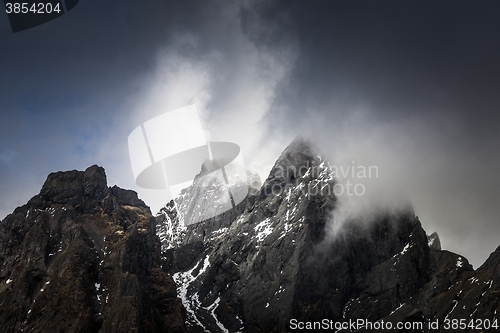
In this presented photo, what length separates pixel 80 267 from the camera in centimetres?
12988

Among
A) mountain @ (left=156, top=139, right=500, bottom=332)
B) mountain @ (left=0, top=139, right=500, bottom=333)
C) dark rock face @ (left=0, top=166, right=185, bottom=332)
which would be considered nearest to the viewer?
dark rock face @ (left=0, top=166, right=185, bottom=332)

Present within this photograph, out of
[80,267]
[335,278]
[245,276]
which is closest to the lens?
[80,267]

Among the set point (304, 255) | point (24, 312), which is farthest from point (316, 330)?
point (24, 312)

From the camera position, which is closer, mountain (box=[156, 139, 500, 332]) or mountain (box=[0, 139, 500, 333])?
mountain (box=[0, 139, 500, 333])

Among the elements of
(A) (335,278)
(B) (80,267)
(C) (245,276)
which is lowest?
(A) (335,278)

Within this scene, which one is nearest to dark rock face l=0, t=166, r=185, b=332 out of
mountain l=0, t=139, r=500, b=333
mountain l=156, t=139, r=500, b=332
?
mountain l=0, t=139, r=500, b=333

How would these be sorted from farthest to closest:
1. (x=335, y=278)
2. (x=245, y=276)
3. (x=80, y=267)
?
(x=245, y=276)
(x=335, y=278)
(x=80, y=267)

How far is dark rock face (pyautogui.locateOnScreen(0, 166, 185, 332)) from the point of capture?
384 ft

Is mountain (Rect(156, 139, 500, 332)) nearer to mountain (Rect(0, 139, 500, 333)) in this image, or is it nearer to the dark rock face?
mountain (Rect(0, 139, 500, 333))

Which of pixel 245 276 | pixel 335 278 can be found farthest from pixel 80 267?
pixel 335 278

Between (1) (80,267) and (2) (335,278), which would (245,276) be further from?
(1) (80,267)

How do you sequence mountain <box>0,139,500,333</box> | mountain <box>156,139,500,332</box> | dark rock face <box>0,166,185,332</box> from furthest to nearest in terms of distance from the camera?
1. mountain <box>156,139,500,332</box>
2. mountain <box>0,139,500,333</box>
3. dark rock face <box>0,166,185,332</box>

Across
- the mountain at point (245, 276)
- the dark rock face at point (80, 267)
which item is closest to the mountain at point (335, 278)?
the mountain at point (245, 276)

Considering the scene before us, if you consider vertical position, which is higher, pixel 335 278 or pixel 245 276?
pixel 245 276
